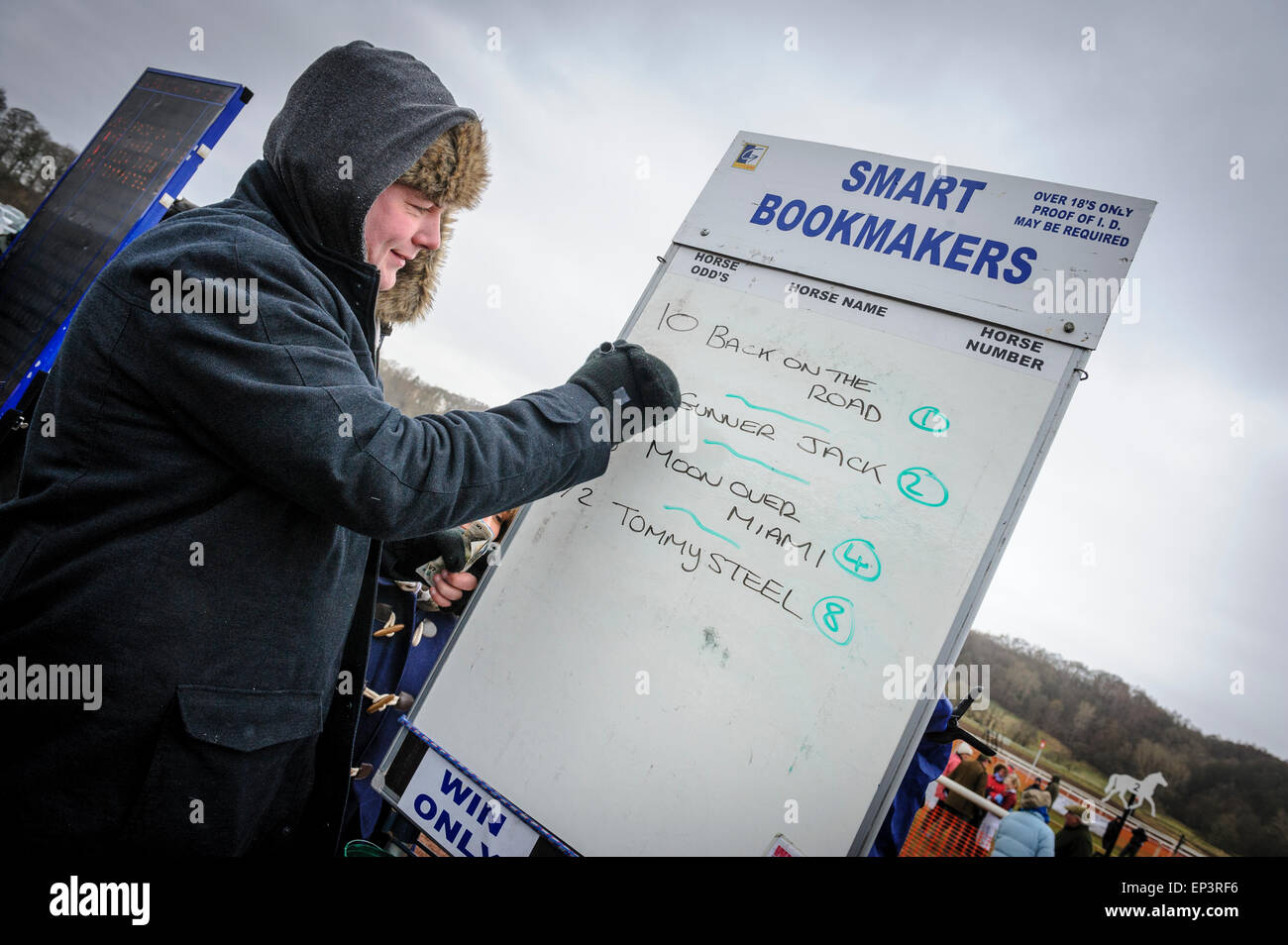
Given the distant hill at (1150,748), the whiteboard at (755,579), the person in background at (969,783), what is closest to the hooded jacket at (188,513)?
the whiteboard at (755,579)

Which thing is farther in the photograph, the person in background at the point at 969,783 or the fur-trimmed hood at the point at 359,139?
the person in background at the point at 969,783

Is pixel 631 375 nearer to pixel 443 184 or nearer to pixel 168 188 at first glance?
pixel 443 184

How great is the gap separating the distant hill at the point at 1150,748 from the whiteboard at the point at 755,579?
32.1 metres

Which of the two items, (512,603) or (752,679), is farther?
(512,603)

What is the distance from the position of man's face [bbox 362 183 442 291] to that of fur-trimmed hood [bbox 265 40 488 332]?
30 millimetres

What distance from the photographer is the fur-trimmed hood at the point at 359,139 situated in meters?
1.11

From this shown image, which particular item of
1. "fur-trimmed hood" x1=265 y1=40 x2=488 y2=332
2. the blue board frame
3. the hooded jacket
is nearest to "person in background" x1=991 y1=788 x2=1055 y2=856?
the hooded jacket

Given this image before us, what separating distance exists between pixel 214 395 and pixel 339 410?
183 millimetres

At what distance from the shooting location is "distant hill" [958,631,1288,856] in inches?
1095

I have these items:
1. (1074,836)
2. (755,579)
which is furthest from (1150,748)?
(755,579)

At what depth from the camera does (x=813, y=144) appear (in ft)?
5.30

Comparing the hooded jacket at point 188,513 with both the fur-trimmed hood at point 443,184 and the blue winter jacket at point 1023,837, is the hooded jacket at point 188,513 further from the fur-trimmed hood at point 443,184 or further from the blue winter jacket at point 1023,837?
the blue winter jacket at point 1023,837
